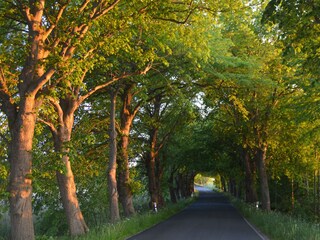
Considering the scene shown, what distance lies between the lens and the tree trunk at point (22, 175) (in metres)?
10.5

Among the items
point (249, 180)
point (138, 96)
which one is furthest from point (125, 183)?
point (249, 180)

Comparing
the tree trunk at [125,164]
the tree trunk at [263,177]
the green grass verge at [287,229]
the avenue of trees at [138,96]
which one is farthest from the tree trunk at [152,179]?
the green grass verge at [287,229]

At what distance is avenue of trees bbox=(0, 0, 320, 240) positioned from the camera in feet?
35.4

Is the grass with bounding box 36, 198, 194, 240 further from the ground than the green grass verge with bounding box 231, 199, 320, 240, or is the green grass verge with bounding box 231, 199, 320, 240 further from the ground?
the grass with bounding box 36, 198, 194, 240

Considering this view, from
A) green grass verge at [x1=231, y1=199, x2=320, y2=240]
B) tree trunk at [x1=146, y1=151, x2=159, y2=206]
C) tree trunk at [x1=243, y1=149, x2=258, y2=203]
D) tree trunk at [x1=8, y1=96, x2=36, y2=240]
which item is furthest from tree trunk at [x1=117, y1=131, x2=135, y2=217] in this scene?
tree trunk at [x1=243, y1=149, x2=258, y2=203]

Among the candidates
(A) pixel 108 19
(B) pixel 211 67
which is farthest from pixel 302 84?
(A) pixel 108 19

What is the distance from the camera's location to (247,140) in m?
29.7

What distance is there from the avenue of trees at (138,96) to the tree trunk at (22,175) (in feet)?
0.08

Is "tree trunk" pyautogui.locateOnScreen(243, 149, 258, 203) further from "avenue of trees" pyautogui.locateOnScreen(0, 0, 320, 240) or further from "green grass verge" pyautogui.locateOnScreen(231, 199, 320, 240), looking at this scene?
"green grass verge" pyautogui.locateOnScreen(231, 199, 320, 240)

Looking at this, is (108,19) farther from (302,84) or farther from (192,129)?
(192,129)

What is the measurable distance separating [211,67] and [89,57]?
8508 mm

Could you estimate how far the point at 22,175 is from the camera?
10.5 metres

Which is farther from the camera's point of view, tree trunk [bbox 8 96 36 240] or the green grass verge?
the green grass verge

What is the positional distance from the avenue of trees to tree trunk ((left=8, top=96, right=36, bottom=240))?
0.08 feet
